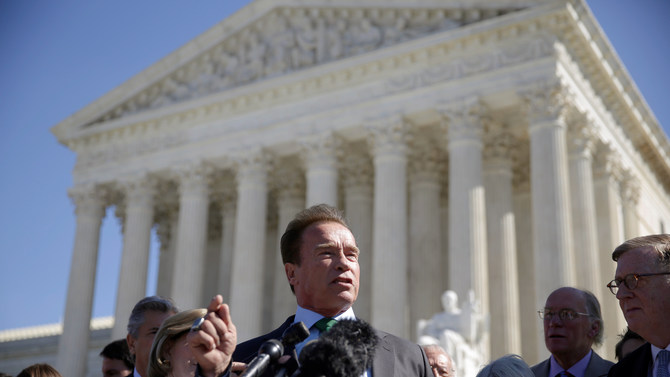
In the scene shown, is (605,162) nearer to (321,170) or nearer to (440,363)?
(321,170)

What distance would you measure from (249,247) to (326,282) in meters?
30.0

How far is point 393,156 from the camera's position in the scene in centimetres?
3206

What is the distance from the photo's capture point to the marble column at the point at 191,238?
119ft

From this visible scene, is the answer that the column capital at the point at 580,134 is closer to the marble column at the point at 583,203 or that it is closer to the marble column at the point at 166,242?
the marble column at the point at 583,203

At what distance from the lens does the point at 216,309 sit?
14.8ft

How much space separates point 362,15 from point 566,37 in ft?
29.9

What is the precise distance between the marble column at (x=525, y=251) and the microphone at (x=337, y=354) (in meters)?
30.9

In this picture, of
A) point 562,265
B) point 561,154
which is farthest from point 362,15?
point 562,265

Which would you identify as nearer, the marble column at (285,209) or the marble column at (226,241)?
the marble column at (285,209)

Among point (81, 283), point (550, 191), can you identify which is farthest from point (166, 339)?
point (81, 283)

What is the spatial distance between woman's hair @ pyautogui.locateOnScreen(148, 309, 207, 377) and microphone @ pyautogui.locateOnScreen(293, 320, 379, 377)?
202 centimetres

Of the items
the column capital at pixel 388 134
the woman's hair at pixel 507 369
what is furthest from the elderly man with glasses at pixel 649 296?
the column capital at pixel 388 134

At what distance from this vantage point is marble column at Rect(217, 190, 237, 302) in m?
41.1

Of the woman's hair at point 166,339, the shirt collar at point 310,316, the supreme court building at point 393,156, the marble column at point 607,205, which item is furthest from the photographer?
the marble column at point 607,205
